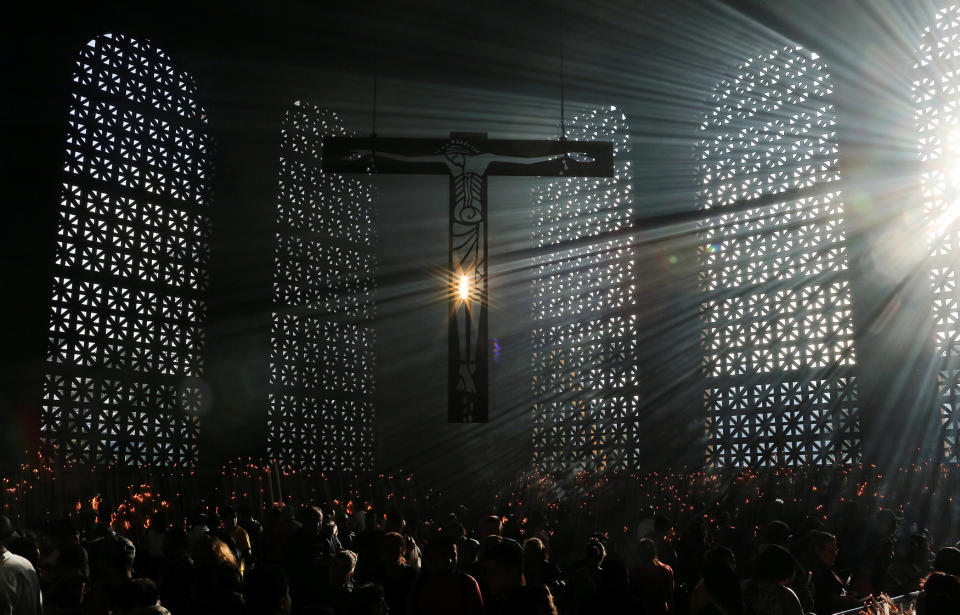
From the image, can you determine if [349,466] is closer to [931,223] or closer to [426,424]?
[426,424]

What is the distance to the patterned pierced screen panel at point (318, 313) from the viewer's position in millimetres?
16297

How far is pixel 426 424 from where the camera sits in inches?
768

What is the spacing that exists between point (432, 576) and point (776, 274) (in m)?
12.1

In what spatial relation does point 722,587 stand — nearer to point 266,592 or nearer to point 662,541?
point 266,592

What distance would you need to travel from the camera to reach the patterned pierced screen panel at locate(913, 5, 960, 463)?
1268cm

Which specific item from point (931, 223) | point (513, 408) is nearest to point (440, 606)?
point (931, 223)

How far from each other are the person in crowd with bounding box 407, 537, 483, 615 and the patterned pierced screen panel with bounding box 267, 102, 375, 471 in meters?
11.6

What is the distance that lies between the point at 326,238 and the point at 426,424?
4775mm

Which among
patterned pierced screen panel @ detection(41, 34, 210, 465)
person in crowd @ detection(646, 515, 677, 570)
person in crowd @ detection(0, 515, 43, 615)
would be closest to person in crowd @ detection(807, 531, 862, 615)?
person in crowd @ detection(646, 515, 677, 570)

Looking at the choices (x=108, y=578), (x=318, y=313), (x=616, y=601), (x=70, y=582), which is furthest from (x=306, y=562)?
(x=318, y=313)

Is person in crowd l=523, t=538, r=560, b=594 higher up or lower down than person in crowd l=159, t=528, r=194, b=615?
lower down

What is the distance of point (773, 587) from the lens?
438 cm

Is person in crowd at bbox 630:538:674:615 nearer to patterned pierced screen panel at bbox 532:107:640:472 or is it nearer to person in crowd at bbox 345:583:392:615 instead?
person in crowd at bbox 345:583:392:615

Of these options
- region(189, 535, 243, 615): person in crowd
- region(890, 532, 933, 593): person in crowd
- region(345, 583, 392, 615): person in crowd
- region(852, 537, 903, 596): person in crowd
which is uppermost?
region(189, 535, 243, 615): person in crowd
